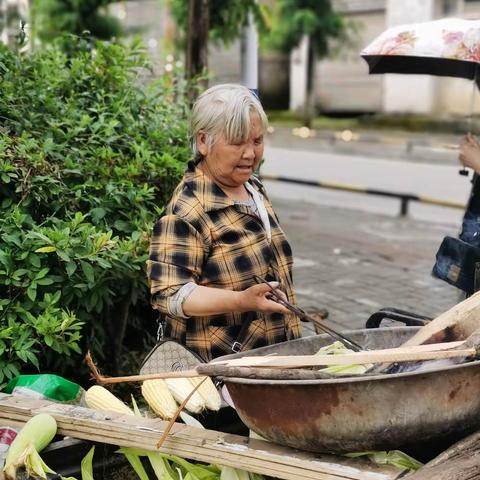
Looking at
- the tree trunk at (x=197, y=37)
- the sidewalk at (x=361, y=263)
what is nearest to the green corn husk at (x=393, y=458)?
the sidewalk at (x=361, y=263)

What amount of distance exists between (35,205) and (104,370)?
0.93 metres

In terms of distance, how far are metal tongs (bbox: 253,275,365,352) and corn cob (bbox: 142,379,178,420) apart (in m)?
0.47

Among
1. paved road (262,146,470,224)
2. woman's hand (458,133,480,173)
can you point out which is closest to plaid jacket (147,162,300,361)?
woman's hand (458,133,480,173)

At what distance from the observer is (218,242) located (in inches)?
107

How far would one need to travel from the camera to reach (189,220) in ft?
8.78

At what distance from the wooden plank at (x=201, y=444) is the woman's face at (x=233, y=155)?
87 centimetres

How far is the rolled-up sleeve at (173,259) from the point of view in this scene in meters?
2.61

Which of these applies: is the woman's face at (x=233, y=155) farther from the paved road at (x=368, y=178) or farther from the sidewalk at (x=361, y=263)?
the paved road at (x=368, y=178)

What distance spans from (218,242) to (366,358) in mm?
785

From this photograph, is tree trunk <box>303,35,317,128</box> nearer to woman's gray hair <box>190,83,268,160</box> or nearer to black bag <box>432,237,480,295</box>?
black bag <box>432,237,480,295</box>

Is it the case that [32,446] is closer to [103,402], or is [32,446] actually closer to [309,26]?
[103,402]

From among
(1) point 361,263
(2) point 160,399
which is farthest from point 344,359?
(1) point 361,263

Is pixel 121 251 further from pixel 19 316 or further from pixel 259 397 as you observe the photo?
pixel 259 397

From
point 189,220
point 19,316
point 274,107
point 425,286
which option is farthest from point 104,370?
point 274,107
